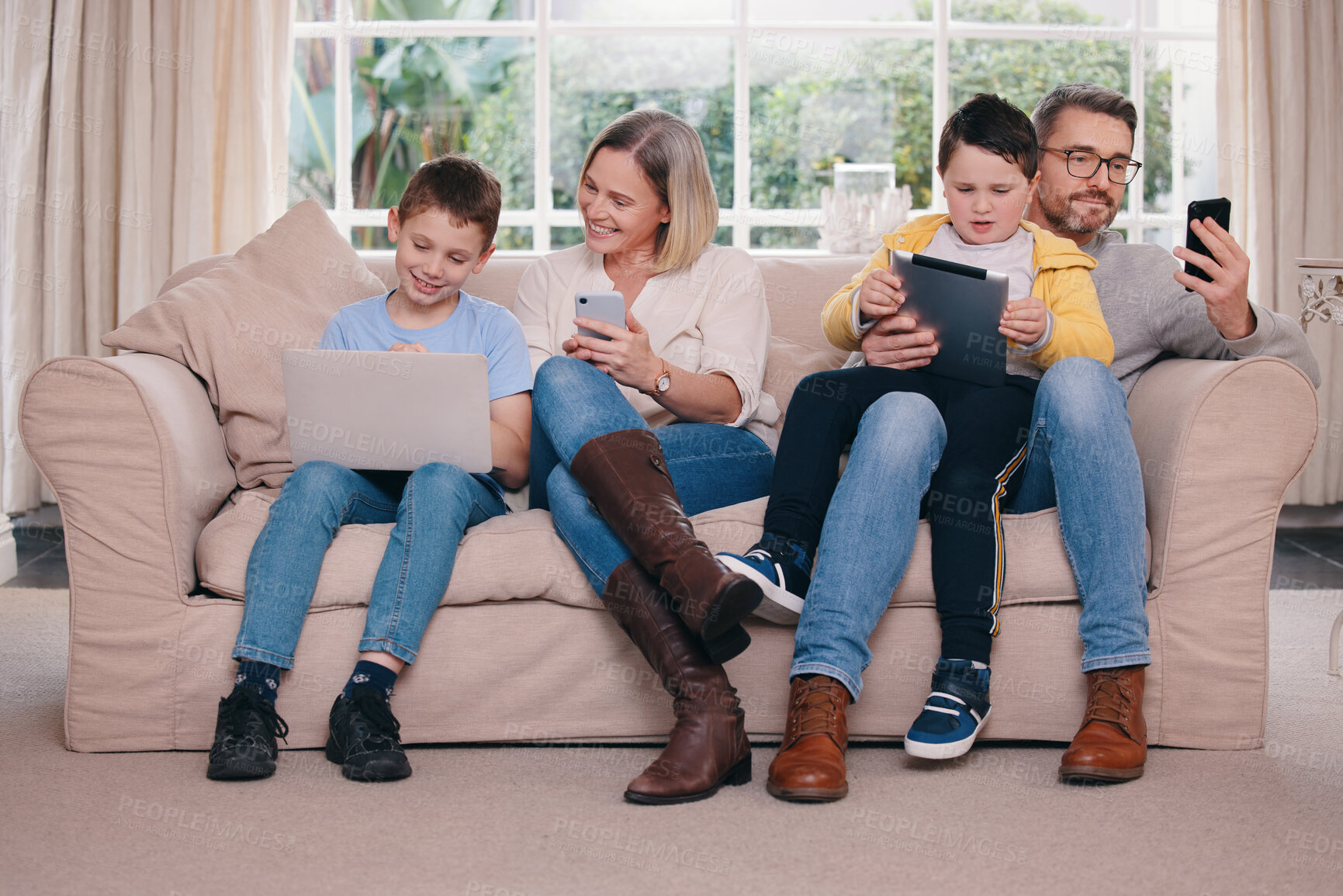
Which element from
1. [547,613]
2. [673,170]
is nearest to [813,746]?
[547,613]

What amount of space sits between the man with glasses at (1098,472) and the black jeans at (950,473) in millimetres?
55

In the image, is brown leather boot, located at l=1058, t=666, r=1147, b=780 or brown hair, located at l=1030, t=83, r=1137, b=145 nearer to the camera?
brown leather boot, located at l=1058, t=666, r=1147, b=780

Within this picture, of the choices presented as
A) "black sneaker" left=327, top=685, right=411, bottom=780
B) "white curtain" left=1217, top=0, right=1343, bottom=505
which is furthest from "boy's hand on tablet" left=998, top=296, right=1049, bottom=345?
"white curtain" left=1217, top=0, right=1343, bottom=505

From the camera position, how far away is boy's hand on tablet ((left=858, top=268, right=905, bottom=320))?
68.4 inches

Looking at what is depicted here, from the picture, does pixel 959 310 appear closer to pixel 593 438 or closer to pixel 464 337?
pixel 593 438

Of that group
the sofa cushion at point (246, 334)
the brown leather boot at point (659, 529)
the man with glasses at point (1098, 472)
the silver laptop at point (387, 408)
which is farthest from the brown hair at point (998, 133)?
the sofa cushion at point (246, 334)

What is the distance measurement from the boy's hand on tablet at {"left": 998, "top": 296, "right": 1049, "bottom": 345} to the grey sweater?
0.25 m

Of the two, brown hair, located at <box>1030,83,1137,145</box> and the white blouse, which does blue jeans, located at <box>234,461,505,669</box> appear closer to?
the white blouse

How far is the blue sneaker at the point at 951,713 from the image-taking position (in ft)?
4.79

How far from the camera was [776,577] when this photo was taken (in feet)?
5.00

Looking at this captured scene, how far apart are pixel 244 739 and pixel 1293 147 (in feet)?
11.4

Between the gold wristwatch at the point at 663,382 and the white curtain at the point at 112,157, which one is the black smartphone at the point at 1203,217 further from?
the white curtain at the point at 112,157

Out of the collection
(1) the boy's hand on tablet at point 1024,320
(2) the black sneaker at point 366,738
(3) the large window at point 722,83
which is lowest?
(2) the black sneaker at point 366,738

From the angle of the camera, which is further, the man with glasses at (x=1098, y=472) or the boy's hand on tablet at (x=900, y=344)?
the boy's hand on tablet at (x=900, y=344)
